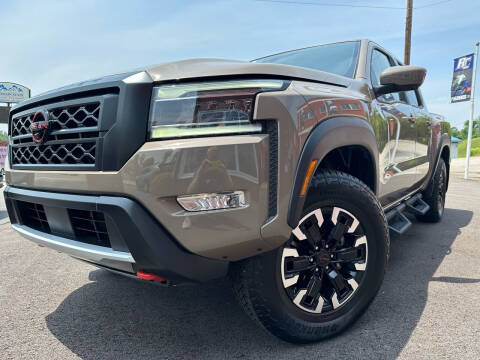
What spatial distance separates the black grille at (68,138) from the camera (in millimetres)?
1501

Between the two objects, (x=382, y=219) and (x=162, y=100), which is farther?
(x=382, y=219)

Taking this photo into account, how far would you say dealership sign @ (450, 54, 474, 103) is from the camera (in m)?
12.0

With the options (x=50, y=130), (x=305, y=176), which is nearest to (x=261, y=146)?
(x=305, y=176)

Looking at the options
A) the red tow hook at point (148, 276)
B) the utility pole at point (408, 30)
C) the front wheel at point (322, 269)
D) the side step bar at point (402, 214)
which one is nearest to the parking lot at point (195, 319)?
the front wheel at point (322, 269)

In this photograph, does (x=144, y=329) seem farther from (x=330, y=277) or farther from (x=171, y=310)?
(x=330, y=277)

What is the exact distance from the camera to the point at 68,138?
1.61 m

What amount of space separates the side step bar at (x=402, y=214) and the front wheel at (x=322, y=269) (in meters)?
0.77

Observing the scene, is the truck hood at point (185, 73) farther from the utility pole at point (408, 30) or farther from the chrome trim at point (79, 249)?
the utility pole at point (408, 30)


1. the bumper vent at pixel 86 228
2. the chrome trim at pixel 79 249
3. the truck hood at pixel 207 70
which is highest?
the truck hood at pixel 207 70

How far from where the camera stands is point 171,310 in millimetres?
2186

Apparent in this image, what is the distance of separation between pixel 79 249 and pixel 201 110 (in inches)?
32.8

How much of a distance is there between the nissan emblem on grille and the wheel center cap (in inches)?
58.8

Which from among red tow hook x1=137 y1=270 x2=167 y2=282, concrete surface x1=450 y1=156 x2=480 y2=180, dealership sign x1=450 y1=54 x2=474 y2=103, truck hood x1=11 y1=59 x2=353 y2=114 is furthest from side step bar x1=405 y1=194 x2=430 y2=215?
concrete surface x1=450 y1=156 x2=480 y2=180

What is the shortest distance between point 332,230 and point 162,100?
1075 mm
